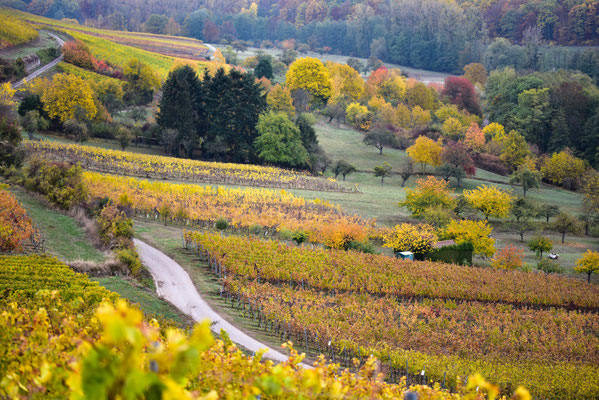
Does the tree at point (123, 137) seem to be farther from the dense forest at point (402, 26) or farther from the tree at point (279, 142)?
the dense forest at point (402, 26)

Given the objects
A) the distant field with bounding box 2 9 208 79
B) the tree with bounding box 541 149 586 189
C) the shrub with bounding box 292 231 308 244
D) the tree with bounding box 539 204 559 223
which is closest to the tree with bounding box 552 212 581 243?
the tree with bounding box 539 204 559 223

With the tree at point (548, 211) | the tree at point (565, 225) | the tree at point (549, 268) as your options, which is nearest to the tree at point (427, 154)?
the tree at point (548, 211)

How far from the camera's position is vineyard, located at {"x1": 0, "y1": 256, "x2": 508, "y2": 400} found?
2551mm

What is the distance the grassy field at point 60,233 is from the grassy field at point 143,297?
8.12ft

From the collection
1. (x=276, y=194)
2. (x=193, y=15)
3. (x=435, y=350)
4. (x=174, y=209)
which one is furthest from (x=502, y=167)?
(x=193, y=15)

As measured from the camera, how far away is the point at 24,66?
2603 inches

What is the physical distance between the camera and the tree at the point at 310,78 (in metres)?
86.1

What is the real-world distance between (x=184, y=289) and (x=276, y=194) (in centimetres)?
2237

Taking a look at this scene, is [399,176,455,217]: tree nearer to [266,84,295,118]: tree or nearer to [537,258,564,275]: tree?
[537,258,564,275]: tree

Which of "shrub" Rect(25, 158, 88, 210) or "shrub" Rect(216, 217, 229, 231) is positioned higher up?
"shrub" Rect(25, 158, 88, 210)

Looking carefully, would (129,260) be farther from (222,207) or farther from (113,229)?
(222,207)

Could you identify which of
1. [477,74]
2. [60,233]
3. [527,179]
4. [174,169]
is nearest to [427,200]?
[527,179]

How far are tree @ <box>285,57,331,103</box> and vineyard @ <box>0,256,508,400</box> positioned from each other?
8066cm

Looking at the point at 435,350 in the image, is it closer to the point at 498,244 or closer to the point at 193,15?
the point at 498,244
